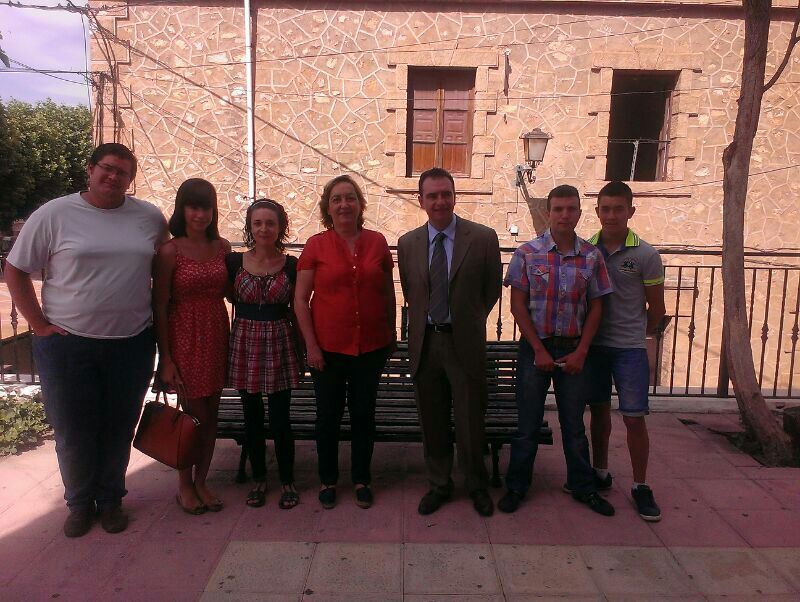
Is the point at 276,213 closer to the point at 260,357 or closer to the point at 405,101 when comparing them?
the point at 260,357

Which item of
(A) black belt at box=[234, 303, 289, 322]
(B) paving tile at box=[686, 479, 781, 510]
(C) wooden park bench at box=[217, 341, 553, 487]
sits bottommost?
(B) paving tile at box=[686, 479, 781, 510]

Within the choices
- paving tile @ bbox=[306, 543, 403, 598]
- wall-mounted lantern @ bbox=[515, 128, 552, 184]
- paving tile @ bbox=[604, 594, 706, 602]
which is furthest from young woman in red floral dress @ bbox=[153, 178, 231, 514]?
wall-mounted lantern @ bbox=[515, 128, 552, 184]

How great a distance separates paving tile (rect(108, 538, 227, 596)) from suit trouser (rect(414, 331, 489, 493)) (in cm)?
113

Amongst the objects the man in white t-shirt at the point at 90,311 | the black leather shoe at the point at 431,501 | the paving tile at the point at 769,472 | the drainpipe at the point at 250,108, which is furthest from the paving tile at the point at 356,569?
the drainpipe at the point at 250,108

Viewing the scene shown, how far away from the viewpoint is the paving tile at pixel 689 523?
278 cm

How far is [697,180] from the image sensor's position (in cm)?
875

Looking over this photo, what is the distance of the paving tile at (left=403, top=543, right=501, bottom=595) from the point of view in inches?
94.1

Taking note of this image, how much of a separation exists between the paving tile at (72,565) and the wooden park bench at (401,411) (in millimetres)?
821

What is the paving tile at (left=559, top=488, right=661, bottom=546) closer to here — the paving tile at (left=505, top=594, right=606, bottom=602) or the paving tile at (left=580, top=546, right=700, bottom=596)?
the paving tile at (left=580, top=546, right=700, bottom=596)

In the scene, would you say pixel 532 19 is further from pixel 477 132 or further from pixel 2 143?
pixel 2 143

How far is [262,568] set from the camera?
2521 millimetres

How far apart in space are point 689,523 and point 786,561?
43 centimetres

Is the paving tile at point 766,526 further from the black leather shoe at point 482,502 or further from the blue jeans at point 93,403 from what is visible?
the blue jeans at point 93,403

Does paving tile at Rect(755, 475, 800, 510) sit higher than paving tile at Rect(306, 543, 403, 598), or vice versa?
paving tile at Rect(755, 475, 800, 510)
